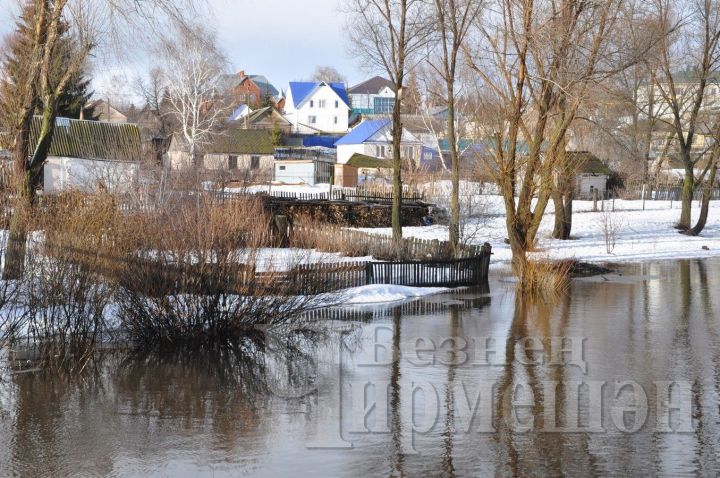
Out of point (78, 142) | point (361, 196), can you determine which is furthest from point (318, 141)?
point (361, 196)

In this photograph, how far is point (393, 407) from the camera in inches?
413

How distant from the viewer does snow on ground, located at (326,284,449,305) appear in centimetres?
1914

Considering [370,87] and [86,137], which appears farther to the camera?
[370,87]

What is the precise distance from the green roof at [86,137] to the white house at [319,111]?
1920 inches

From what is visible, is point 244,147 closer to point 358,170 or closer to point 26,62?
point 358,170

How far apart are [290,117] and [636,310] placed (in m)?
85.9

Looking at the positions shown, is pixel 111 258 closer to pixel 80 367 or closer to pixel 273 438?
pixel 80 367

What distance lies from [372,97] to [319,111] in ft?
69.9

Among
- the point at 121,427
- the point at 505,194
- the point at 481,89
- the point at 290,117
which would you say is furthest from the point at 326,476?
the point at 290,117

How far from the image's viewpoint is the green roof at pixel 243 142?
64750 millimetres

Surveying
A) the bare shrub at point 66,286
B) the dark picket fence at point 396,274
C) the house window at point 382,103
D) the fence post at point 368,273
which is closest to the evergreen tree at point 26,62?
the bare shrub at point 66,286

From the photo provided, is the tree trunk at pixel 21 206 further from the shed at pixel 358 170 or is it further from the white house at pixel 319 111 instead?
the white house at pixel 319 111

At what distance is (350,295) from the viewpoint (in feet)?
64.2

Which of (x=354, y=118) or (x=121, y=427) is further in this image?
(x=354, y=118)
